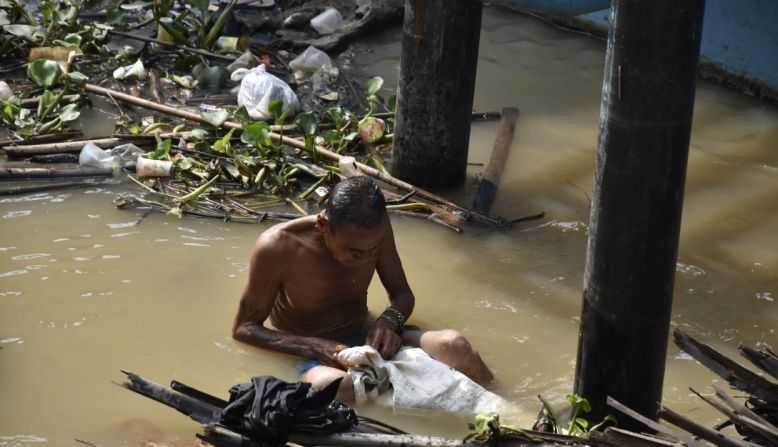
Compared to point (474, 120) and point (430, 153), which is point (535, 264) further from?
point (474, 120)

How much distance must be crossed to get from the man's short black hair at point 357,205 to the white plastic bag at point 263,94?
3.33 metres

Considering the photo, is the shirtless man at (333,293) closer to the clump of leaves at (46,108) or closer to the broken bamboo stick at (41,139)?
the broken bamboo stick at (41,139)

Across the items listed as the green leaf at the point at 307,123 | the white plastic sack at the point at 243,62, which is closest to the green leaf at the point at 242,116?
the green leaf at the point at 307,123

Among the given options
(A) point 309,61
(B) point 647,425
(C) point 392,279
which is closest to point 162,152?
(A) point 309,61

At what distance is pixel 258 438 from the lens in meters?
3.81

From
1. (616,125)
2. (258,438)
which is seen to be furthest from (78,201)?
(616,125)

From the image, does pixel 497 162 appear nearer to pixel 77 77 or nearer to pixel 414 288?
pixel 414 288

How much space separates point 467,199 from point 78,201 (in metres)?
2.34

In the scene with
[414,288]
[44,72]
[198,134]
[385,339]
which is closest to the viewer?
[385,339]

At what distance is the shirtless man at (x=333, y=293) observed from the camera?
15.1 feet

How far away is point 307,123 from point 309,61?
1.51 m

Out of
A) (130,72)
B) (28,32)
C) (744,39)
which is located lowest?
(130,72)

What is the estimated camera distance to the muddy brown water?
4.88 metres

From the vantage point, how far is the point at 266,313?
193 inches
